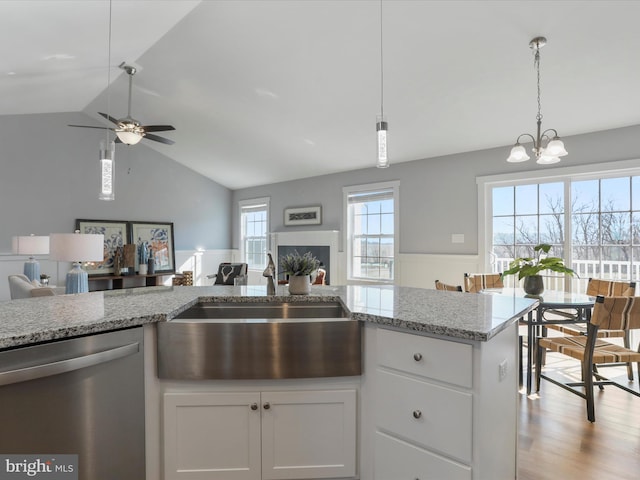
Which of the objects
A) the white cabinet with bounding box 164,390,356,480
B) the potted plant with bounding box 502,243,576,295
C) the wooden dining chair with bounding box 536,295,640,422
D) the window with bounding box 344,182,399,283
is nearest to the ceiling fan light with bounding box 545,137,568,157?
the potted plant with bounding box 502,243,576,295

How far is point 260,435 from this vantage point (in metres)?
1.63

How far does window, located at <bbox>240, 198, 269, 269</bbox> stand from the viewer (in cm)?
754

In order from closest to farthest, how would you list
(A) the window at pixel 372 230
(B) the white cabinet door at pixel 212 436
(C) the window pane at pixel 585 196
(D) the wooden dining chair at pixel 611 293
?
(B) the white cabinet door at pixel 212 436
(D) the wooden dining chair at pixel 611 293
(C) the window pane at pixel 585 196
(A) the window at pixel 372 230

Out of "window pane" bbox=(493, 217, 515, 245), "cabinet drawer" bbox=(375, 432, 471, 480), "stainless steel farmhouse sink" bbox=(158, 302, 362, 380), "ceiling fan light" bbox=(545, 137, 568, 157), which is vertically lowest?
"cabinet drawer" bbox=(375, 432, 471, 480)

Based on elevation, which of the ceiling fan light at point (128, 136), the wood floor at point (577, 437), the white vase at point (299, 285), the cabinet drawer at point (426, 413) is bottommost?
the wood floor at point (577, 437)

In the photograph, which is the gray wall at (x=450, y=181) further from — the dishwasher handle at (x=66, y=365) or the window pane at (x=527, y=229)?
the dishwasher handle at (x=66, y=365)

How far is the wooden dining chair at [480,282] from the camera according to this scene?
3607 millimetres

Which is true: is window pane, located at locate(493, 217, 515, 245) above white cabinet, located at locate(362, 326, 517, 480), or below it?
above

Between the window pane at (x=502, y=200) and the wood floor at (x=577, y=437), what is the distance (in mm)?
2114

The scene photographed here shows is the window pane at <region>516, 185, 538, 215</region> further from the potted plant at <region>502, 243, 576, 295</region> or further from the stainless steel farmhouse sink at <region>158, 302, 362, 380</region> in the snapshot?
the stainless steel farmhouse sink at <region>158, 302, 362, 380</region>

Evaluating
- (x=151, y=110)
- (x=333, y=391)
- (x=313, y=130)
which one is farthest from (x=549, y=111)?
(x=151, y=110)

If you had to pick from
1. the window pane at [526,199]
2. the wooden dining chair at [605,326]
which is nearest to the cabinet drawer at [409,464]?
the wooden dining chair at [605,326]

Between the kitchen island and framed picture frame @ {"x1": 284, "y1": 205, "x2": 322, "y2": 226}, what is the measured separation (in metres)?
4.59

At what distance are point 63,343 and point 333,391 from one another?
1056mm
